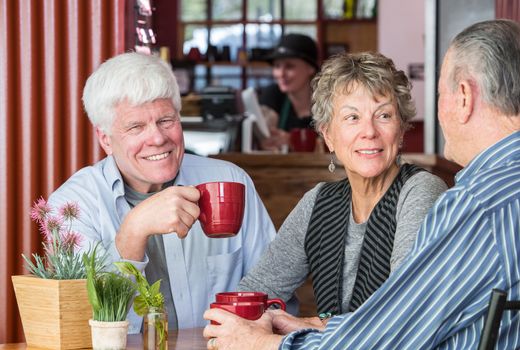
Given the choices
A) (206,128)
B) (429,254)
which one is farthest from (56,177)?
(206,128)

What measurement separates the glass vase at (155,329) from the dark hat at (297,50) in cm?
449

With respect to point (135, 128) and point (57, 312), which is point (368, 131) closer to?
point (135, 128)

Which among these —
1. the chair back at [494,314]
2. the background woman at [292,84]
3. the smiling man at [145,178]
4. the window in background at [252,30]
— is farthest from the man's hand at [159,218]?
the window in background at [252,30]

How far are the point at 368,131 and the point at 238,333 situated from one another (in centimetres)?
74

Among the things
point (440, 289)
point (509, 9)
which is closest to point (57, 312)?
point (440, 289)

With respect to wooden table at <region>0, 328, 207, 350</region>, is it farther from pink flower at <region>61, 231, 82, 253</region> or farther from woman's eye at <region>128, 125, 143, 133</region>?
woman's eye at <region>128, 125, 143, 133</region>

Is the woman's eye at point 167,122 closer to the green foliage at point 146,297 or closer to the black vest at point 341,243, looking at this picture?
the black vest at point 341,243

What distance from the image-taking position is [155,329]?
1.75 m

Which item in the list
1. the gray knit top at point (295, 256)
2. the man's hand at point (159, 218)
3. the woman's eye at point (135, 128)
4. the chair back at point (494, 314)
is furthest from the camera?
the woman's eye at point (135, 128)

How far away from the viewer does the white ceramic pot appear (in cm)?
171

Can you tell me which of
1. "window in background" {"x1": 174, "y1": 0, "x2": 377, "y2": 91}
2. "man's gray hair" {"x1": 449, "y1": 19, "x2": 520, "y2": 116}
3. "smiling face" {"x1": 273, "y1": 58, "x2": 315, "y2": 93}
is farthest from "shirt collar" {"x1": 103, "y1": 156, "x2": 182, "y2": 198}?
"window in background" {"x1": 174, "y1": 0, "x2": 377, "y2": 91}

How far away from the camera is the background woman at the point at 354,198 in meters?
2.24

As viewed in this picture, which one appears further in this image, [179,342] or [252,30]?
[252,30]

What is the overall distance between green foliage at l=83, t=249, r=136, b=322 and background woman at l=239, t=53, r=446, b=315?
0.69m
